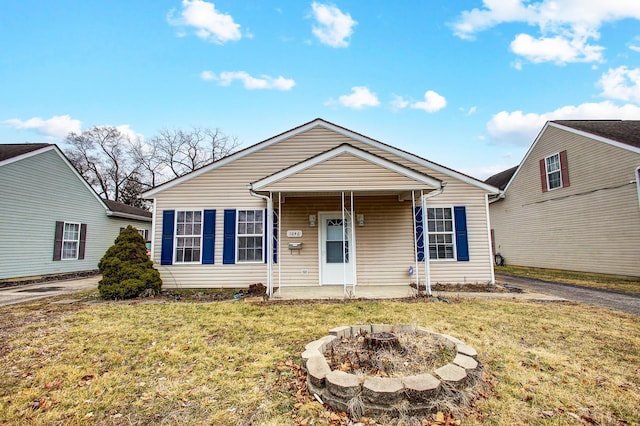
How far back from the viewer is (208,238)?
9.02 metres

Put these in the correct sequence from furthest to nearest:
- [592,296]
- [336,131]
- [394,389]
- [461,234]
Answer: [336,131], [461,234], [592,296], [394,389]

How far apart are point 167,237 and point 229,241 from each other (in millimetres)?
1917

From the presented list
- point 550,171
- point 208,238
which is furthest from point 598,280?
point 208,238

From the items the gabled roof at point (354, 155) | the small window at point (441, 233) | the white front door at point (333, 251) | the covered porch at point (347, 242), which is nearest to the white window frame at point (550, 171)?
the small window at point (441, 233)

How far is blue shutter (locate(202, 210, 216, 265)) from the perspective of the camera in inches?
353

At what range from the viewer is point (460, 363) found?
2.88 metres

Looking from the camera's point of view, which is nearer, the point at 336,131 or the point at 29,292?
the point at 29,292

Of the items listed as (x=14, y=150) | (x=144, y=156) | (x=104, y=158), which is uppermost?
(x=144, y=156)

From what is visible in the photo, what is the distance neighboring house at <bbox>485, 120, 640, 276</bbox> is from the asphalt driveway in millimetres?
3670

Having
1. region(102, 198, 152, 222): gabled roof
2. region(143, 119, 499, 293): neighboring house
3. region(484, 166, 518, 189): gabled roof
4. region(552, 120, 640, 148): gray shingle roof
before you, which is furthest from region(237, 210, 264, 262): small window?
region(484, 166, 518, 189): gabled roof

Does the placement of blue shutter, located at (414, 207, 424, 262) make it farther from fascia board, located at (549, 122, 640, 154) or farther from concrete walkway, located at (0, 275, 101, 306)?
concrete walkway, located at (0, 275, 101, 306)

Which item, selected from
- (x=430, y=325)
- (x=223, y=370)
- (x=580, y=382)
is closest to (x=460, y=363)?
(x=580, y=382)

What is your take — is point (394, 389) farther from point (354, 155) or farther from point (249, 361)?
point (354, 155)

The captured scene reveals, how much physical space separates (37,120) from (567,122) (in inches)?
1775
